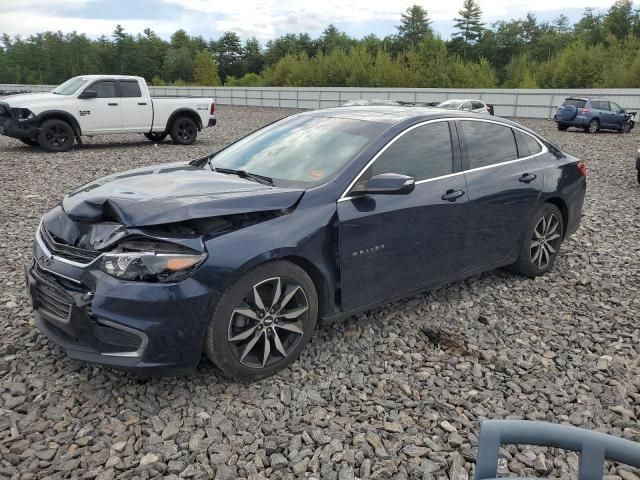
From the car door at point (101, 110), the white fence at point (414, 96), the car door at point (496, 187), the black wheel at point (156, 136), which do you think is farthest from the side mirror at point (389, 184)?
the white fence at point (414, 96)

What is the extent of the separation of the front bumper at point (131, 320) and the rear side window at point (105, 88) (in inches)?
438

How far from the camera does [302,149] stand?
398cm

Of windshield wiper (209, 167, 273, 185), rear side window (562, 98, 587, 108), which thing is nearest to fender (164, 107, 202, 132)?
windshield wiper (209, 167, 273, 185)

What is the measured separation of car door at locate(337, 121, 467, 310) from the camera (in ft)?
11.5

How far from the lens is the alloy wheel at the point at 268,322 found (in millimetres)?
3129

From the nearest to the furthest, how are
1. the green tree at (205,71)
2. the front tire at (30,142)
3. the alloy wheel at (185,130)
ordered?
the front tire at (30,142) < the alloy wheel at (185,130) < the green tree at (205,71)

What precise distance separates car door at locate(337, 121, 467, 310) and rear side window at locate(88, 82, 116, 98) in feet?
35.9

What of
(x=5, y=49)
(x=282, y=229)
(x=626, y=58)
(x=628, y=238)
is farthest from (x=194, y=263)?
(x=5, y=49)

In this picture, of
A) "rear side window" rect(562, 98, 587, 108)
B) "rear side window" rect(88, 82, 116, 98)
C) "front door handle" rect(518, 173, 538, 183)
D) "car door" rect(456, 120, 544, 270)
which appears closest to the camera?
"car door" rect(456, 120, 544, 270)

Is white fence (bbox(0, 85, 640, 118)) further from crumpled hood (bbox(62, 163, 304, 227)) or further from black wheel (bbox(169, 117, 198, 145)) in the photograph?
crumpled hood (bbox(62, 163, 304, 227))

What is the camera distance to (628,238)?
21.8 feet

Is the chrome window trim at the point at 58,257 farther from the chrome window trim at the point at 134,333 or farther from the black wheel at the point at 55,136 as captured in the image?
the black wheel at the point at 55,136

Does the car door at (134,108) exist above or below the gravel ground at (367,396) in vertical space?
above

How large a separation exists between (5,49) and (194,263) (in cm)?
11267
